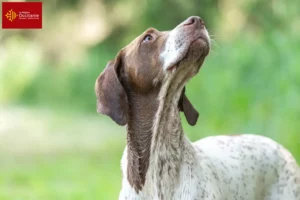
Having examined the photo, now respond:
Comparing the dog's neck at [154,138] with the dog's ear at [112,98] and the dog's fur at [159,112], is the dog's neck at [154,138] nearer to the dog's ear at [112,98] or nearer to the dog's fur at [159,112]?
the dog's fur at [159,112]

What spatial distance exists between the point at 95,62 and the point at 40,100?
44.7 inches

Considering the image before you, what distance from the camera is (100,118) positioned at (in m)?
11.7

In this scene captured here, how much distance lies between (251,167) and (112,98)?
1.12 meters

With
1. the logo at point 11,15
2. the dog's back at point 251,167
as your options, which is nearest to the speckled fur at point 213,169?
the dog's back at point 251,167

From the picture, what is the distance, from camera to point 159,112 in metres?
4.88

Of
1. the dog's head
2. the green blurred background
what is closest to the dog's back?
the dog's head

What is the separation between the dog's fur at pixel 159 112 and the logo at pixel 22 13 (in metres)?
3.38

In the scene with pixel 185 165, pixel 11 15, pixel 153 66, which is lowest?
pixel 185 165

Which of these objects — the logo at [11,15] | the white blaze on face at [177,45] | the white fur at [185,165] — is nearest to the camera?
the white blaze on face at [177,45]

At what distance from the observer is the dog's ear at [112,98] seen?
15.8 feet

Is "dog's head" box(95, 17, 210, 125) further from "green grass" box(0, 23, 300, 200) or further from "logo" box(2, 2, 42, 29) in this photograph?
"logo" box(2, 2, 42, 29)

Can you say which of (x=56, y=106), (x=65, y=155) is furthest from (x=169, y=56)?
(x=56, y=106)

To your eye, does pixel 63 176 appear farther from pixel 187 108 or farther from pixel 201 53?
Answer: pixel 201 53

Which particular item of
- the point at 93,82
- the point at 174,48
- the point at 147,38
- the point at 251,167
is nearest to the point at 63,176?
the point at 93,82
